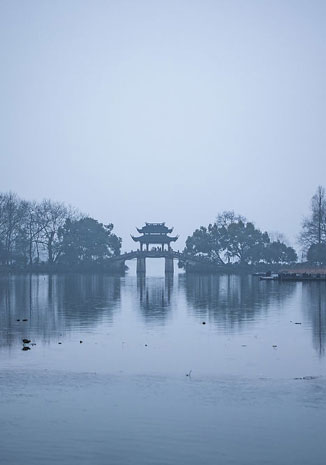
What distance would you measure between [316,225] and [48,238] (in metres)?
38.2

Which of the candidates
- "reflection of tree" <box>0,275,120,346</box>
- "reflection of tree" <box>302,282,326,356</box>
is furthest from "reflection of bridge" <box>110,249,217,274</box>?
"reflection of tree" <box>0,275,120,346</box>

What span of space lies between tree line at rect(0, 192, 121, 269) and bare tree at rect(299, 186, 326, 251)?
31.4m

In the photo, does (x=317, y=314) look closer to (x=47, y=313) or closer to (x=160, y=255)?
(x=47, y=313)

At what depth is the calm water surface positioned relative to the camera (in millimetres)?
11164

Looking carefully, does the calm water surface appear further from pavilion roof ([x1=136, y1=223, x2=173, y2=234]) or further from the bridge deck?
pavilion roof ([x1=136, y1=223, x2=173, y2=234])

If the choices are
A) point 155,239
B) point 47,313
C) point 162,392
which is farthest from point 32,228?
point 162,392

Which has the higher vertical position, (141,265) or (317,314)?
(141,265)

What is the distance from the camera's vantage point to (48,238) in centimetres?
9925

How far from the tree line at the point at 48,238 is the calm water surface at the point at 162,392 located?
65.4 m

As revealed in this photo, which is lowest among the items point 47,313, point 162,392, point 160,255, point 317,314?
point 162,392

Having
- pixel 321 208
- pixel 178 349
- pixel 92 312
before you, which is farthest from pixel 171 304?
pixel 321 208

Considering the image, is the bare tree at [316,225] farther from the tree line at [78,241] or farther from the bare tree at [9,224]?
the bare tree at [9,224]

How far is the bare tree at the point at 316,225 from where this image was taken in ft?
269

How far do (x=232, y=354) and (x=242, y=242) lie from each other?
78.6 metres
